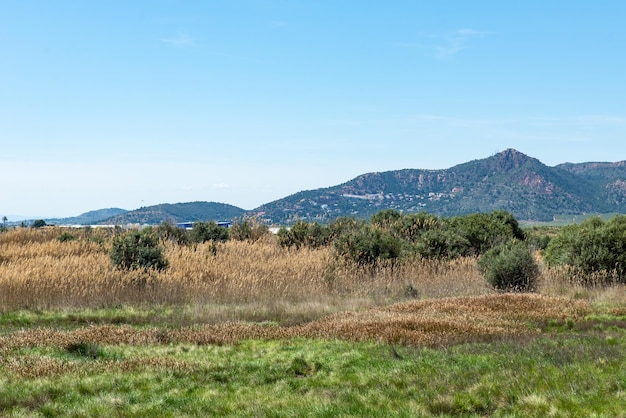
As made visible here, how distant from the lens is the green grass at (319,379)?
8094 millimetres

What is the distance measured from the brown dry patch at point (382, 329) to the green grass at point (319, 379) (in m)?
0.65

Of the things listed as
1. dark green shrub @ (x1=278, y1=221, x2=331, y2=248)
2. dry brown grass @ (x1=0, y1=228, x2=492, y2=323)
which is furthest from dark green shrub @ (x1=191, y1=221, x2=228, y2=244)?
dry brown grass @ (x1=0, y1=228, x2=492, y2=323)

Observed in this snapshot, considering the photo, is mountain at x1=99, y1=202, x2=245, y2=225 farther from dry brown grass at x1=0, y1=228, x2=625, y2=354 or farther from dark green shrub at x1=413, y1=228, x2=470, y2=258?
dry brown grass at x1=0, y1=228, x2=625, y2=354

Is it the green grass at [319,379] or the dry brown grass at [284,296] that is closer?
the green grass at [319,379]

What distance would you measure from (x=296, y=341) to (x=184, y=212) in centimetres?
16738

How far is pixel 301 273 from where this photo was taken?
22562 millimetres

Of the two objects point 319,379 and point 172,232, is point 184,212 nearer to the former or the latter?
point 172,232

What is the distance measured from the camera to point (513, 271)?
22.3 metres

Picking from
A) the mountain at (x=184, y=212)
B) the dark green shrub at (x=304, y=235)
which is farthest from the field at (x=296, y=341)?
the mountain at (x=184, y=212)

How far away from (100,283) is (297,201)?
174 m

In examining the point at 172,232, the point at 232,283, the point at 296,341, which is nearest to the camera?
the point at 296,341

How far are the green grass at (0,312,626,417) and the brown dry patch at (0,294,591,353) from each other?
651 millimetres

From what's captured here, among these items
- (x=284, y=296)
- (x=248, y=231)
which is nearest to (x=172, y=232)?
(x=248, y=231)

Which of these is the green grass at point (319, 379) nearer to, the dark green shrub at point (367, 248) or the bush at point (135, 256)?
the bush at point (135, 256)
